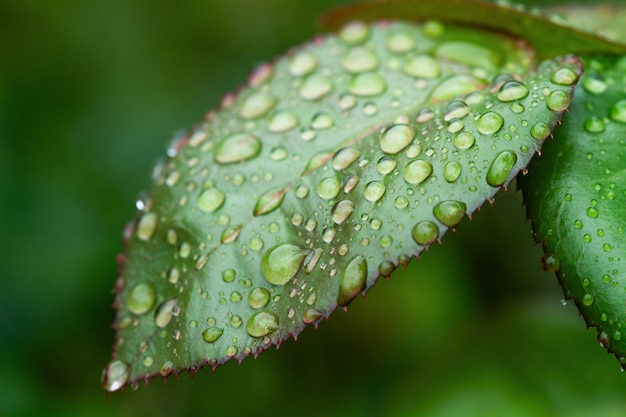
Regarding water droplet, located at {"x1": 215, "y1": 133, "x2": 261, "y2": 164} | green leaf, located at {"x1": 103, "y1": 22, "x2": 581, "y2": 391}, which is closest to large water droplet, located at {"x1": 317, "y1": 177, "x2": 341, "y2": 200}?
A: green leaf, located at {"x1": 103, "y1": 22, "x2": 581, "y2": 391}

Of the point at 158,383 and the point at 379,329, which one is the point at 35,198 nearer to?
the point at 158,383

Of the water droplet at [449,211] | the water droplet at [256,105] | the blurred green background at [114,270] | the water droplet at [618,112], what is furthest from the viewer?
the blurred green background at [114,270]

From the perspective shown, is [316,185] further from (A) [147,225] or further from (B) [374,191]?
(A) [147,225]

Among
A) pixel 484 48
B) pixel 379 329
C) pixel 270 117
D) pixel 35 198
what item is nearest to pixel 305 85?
pixel 270 117

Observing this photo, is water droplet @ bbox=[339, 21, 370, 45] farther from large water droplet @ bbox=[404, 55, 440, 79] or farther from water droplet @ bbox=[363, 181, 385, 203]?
water droplet @ bbox=[363, 181, 385, 203]

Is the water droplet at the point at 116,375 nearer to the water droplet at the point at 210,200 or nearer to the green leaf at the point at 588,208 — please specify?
the water droplet at the point at 210,200

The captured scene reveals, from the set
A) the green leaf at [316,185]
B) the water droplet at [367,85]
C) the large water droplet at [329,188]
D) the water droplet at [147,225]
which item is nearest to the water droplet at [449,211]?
the green leaf at [316,185]

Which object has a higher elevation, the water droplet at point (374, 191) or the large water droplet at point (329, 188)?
the water droplet at point (374, 191)
